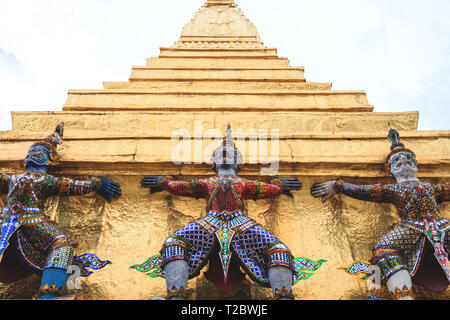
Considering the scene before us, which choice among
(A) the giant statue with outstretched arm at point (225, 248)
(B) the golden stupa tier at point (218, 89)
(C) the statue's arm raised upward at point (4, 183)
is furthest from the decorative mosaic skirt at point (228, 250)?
(B) the golden stupa tier at point (218, 89)

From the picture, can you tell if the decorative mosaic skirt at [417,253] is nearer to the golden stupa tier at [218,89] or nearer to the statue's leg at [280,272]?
the statue's leg at [280,272]

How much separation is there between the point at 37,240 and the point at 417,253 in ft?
11.8

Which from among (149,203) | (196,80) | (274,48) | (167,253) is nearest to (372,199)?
(167,253)

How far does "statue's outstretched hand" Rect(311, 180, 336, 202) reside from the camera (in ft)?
13.5

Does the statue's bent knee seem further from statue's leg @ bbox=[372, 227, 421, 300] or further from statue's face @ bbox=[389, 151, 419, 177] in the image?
statue's face @ bbox=[389, 151, 419, 177]

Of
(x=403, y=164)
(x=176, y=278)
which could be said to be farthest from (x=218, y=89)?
(x=176, y=278)

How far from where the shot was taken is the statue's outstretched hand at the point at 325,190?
4113 mm

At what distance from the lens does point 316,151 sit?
4801 mm

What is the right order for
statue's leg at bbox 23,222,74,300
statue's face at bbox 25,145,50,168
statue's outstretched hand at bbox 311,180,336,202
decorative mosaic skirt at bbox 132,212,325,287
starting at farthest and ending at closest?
1. statue's outstretched hand at bbox 311,180,336,202
2. statue's face at bbox 25,145,50,168
3. decorative mosaic skirt at bbox 132,212,325,287
4. statue's leg at bbox 23,222,74,300

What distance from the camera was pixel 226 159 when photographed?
3996mm

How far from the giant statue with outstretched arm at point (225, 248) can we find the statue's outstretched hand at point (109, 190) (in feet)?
1.49

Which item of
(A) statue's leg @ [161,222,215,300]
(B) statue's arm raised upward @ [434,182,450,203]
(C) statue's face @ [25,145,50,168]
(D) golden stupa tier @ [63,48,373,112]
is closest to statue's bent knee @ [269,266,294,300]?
(A) statue's leg @ [161,222,215,300]

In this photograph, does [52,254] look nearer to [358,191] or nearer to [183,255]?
[183,255]

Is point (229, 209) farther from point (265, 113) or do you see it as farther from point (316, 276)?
point (265, 113)
